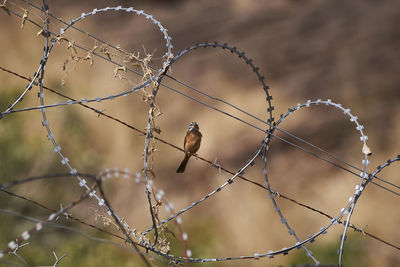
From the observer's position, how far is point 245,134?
622 inches

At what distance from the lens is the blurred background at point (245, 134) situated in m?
15.2

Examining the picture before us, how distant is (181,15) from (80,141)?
15.2 feet

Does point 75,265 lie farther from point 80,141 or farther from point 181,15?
point 181,15

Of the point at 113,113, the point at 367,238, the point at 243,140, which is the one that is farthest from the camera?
the point at 113,113

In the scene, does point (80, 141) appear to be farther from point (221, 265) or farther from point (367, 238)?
point (367, 238)

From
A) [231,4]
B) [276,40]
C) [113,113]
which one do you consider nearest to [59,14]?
[113,113]

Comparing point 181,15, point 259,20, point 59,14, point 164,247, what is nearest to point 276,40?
point 259,20

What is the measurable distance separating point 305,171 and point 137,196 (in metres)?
4.53

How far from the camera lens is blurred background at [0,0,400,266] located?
15219 millimetres

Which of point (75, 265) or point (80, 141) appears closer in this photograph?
point (75, 265)

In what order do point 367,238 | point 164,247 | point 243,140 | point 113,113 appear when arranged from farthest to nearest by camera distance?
1. point 113,113
2. point 243,140
3. point 367,238
4. point 164,247

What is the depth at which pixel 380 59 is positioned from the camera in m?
15.4

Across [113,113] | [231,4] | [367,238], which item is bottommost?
[367,238]

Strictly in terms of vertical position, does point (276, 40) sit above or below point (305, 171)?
above
